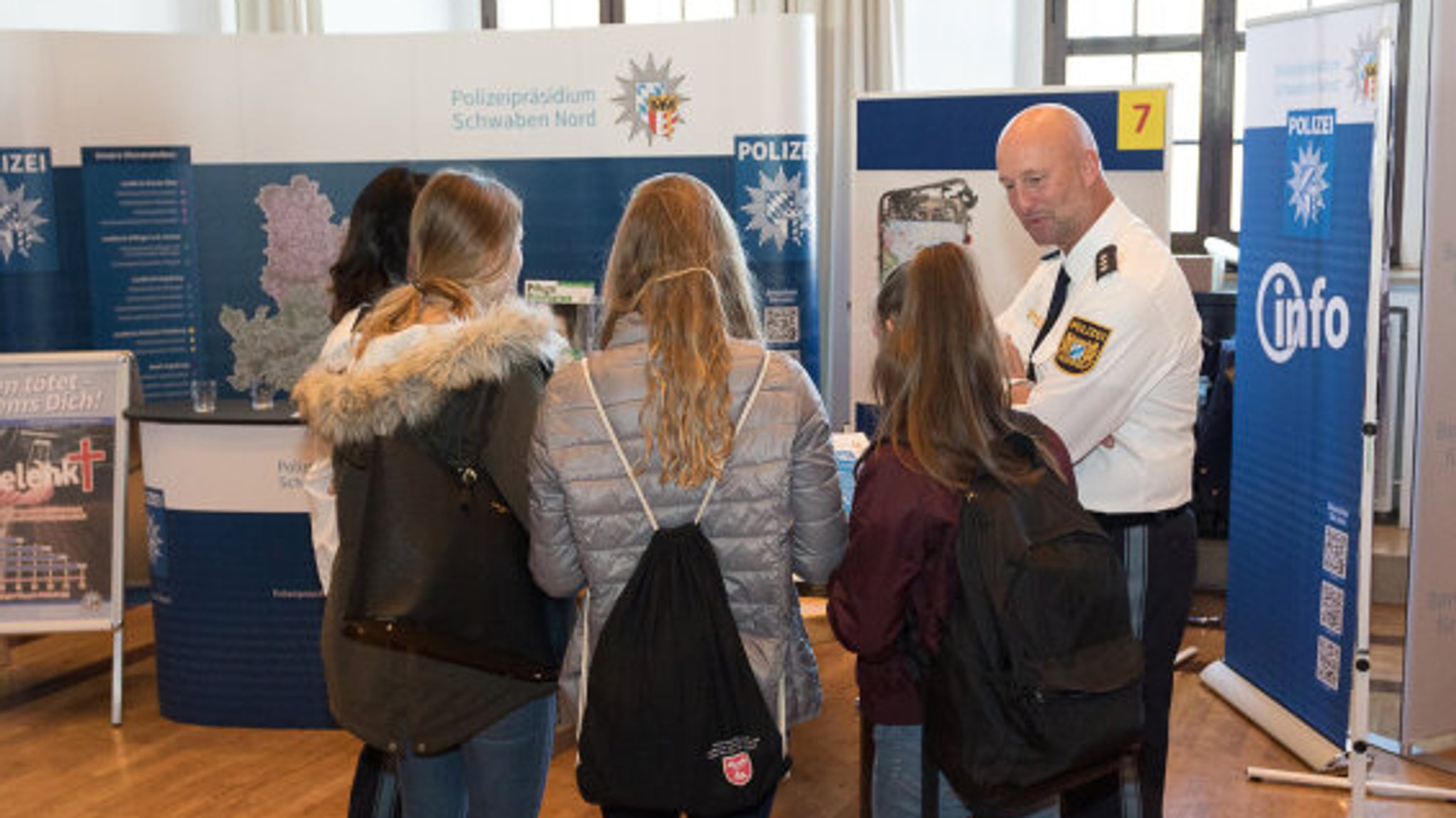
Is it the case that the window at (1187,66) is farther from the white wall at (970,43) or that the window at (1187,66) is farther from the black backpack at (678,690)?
the black backpack at (678,690)

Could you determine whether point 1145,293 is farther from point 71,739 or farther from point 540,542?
point 71,739

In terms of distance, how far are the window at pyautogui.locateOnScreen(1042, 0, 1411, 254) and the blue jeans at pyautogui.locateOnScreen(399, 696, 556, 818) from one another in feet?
15.6

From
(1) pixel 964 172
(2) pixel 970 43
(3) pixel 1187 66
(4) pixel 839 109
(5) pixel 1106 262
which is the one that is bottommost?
(5) pixel 1106 262

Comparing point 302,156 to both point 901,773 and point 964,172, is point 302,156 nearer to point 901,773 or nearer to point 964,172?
point 964,172

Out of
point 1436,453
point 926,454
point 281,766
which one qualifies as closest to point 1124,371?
point 926,454

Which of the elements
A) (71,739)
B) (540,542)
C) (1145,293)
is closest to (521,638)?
(540,542)

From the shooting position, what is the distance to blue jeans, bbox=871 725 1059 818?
2.30 meters

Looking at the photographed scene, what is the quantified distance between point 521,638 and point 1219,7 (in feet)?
17.1

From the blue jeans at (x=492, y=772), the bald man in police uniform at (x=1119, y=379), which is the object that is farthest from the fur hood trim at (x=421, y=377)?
the bald man in police uniform at (x=1119, y=379)

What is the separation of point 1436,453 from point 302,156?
3.68 meters

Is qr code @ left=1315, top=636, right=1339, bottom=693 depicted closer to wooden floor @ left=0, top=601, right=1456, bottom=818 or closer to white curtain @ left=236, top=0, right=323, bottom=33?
wooden floor @ left=0, top=601, right=1456, bottom=818

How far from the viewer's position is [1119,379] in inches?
104

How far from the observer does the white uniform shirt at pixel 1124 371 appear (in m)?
2.64

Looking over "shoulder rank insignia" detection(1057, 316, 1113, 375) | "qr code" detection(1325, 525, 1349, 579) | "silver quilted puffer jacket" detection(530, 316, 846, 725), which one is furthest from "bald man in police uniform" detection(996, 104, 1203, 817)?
"qr code" detection(1325, 525, 1349, 579)
